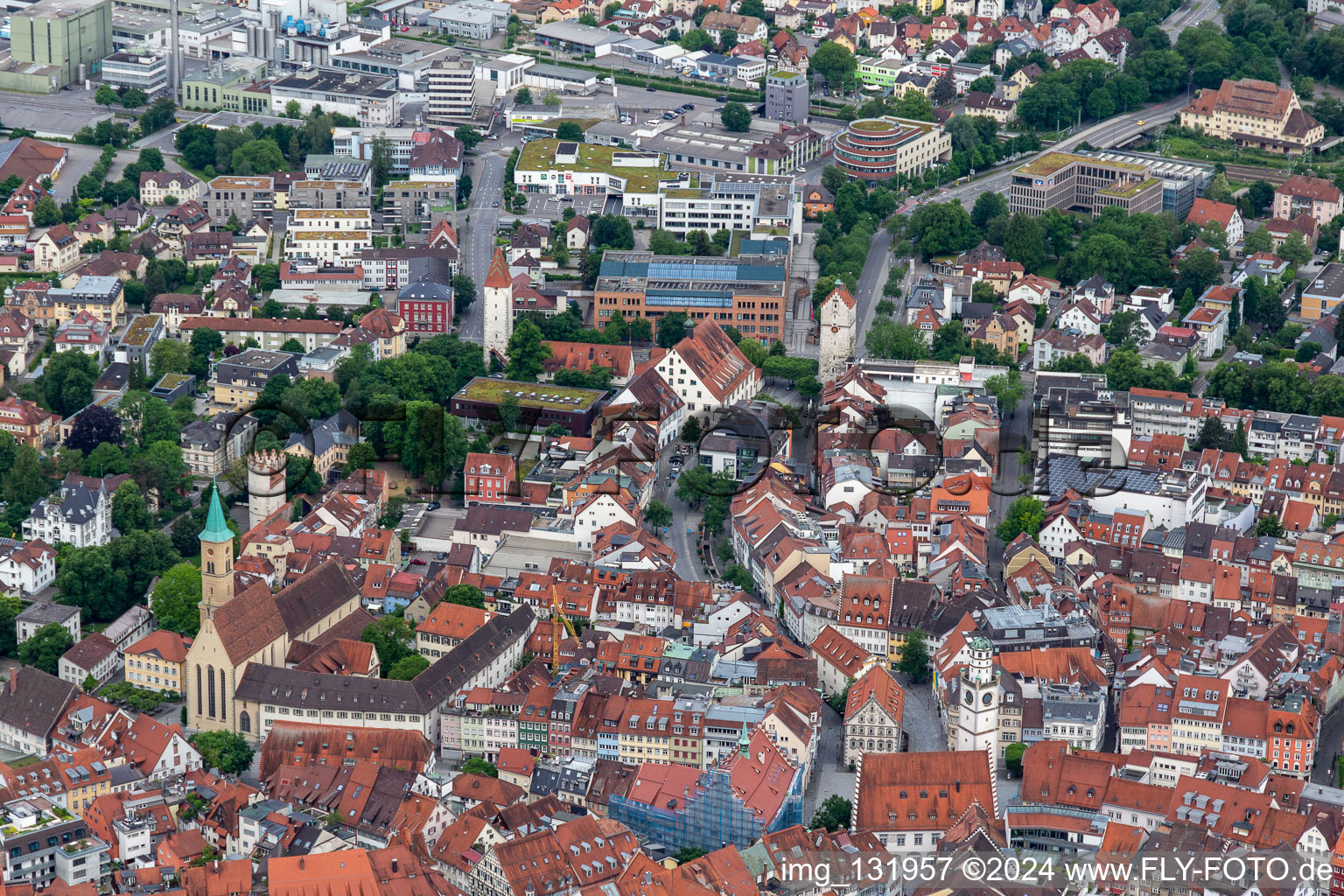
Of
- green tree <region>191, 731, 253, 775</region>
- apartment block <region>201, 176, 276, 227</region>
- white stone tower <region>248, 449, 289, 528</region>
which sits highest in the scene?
apartment block <region>201, 176, 276, 227</region>

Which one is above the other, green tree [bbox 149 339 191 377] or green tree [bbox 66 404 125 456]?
green tree [bbox 149 339 191 377]

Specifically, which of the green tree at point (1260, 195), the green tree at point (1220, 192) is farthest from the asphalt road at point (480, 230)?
the green tree at point (1260, 195)

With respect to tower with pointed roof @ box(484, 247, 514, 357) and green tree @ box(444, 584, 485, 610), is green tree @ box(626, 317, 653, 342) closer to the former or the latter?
tower with pointed roof @ box(484, 247, 514, 357)

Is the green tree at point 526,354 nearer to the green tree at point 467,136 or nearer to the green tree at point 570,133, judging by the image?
the green tree at point 570,133

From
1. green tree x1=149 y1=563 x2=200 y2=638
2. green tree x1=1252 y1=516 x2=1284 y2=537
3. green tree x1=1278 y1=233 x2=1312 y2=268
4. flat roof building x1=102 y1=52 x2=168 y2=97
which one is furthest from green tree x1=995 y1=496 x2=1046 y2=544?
flat roof building x1=102 y1=52 x2=168 y2=97

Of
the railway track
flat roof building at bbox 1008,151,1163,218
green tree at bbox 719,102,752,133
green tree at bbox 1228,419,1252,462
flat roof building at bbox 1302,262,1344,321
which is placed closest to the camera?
green tree at bbox 1228,419,1252,462

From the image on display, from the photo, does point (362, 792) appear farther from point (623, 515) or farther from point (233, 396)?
point (233, 396)

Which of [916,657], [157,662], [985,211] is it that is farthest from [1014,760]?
[985,211]

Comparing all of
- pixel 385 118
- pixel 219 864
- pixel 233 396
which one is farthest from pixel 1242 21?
pixel 219 864

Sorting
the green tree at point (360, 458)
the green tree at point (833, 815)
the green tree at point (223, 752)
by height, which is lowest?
the green tree at point (223, 752)
